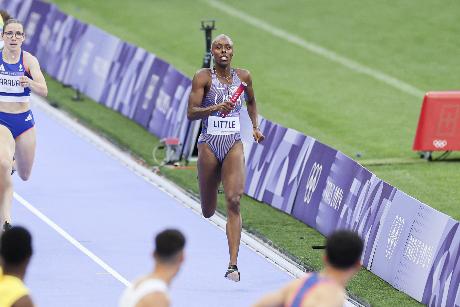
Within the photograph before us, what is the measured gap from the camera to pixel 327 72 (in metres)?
32.2

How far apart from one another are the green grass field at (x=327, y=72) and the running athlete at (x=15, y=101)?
340 centimetres

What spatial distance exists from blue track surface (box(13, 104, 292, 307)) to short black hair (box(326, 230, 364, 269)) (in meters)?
6.11

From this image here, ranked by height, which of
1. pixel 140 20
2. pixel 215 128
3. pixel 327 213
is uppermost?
pixel 215 128

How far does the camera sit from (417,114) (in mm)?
28422

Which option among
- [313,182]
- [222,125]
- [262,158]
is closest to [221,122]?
[222,125]

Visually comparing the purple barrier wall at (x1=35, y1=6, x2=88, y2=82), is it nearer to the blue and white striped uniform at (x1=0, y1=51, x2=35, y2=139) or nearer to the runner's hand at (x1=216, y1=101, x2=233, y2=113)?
the blue and white striped uniform at (x1=0, y1=51, x2=35, y2=139)

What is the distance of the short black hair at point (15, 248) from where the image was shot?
9.82 m

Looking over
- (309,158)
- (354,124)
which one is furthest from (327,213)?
(354,124)

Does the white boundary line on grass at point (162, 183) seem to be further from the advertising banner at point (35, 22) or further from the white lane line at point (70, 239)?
the advertising banner at point (35, 22)

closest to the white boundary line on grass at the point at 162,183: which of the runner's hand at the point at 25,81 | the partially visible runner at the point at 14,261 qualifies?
the runner's hand at the point at 25,81

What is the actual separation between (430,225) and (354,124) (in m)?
11.4

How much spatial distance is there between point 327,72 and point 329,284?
75.9 feet

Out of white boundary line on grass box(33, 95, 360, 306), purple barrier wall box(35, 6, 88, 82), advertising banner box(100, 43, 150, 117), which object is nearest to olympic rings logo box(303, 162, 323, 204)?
white boundary line on grass box(33, 95, 360, 306)

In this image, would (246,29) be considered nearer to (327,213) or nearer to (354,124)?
(354,124)
